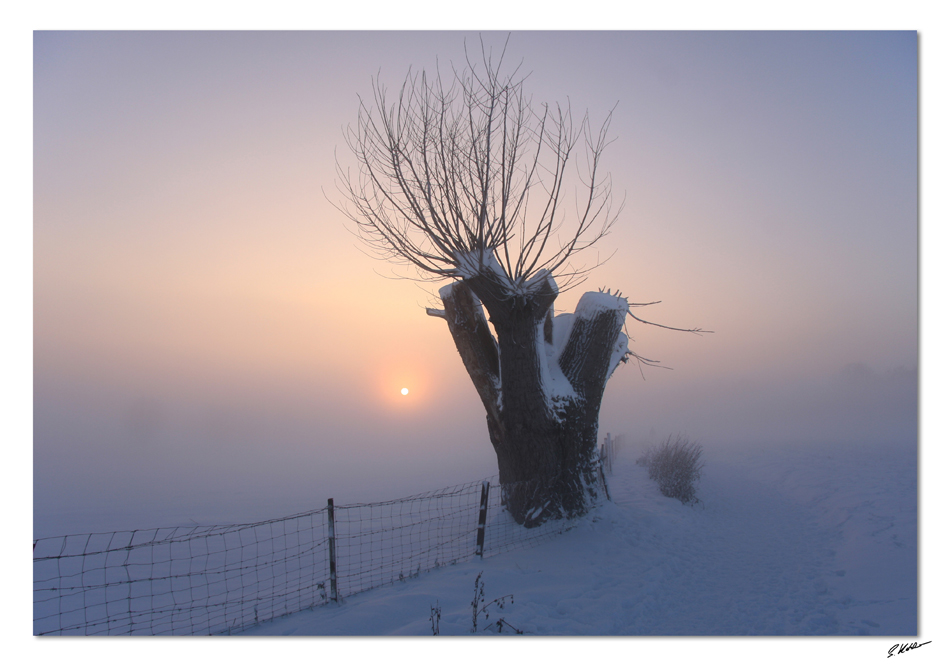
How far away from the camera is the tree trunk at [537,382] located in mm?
7094

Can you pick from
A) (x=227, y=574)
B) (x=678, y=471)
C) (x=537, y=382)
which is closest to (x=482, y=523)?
(x=537, y=382)

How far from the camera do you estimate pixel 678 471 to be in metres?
11.8

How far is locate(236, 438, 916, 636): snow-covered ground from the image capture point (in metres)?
4.11

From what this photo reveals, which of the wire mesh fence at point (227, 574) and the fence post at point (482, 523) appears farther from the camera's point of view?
the fence post at point (482, 523)

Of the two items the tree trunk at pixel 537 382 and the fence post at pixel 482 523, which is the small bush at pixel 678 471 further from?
the fence post at pixel 482 523

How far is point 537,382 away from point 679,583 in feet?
10.1

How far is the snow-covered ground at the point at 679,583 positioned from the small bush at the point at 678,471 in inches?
50.2
